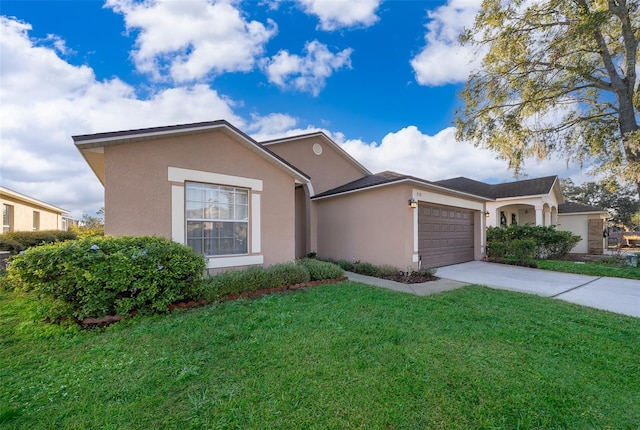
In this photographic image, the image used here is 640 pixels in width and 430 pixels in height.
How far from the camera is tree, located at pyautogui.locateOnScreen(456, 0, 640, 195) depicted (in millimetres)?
9820

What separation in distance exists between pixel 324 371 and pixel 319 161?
37.5ft

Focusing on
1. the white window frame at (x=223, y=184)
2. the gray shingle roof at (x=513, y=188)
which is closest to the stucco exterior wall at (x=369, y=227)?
the white window frame at (x=223, y=184)

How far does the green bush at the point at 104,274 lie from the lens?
430cm

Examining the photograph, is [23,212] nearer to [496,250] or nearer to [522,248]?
[496,250]

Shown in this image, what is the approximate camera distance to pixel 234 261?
24.3ft

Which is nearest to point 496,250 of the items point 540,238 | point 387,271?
point 540,238

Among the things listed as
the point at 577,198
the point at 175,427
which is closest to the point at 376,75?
the point at 175,427

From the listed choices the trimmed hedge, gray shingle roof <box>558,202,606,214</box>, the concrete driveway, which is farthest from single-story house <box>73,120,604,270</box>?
gray shingle roof <box>558,202,606,214</box>

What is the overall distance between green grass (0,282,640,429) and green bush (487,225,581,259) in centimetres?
968

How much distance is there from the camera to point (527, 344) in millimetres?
3791

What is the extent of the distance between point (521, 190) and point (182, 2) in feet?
62.4

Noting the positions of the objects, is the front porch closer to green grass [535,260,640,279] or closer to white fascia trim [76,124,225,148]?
green grass [535,260,640,279]

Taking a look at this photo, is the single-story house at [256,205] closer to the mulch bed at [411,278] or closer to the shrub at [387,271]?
the shrub at [387,271]

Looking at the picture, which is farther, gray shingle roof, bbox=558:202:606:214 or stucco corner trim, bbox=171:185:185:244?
gray shingle roof, bbox=558:202:606:214
